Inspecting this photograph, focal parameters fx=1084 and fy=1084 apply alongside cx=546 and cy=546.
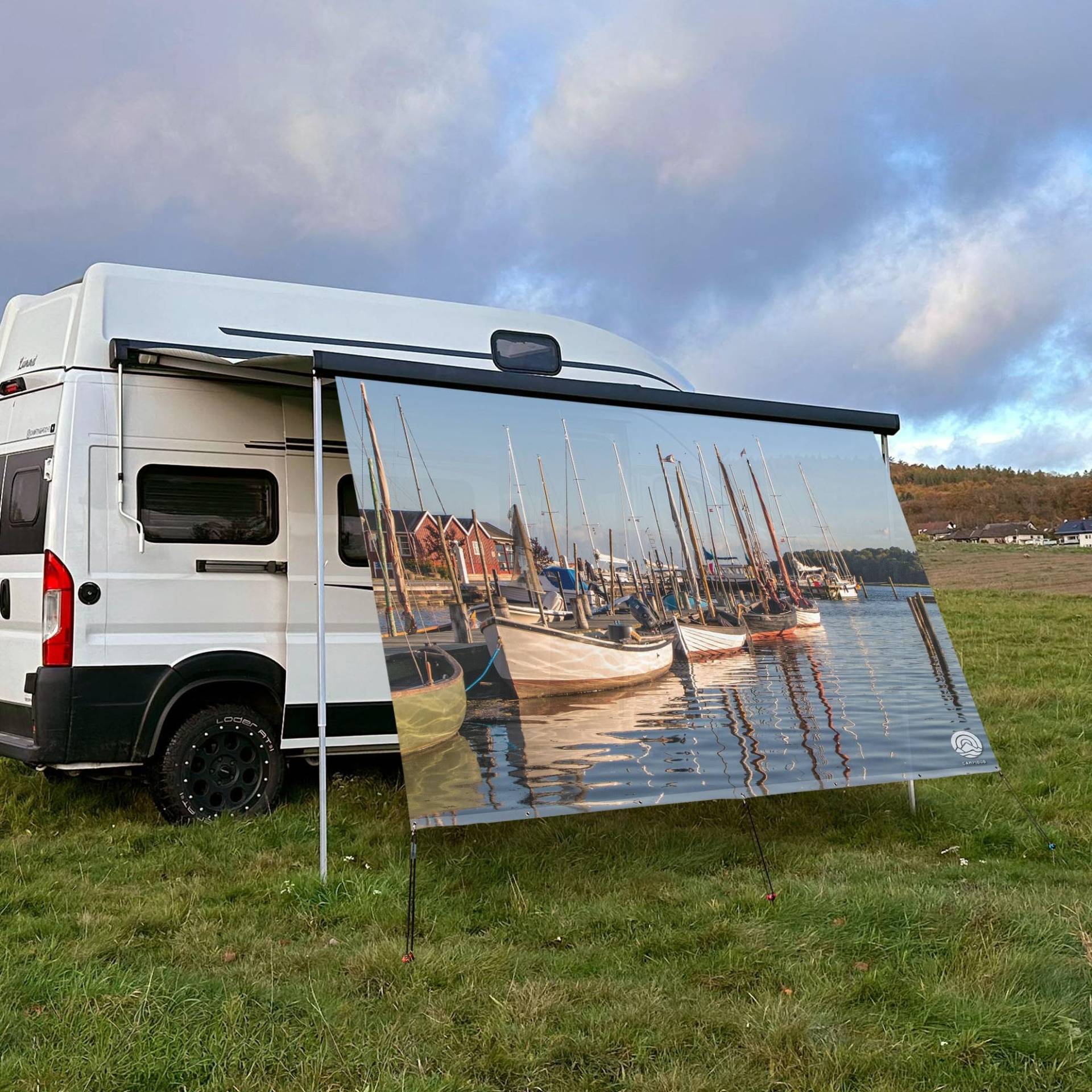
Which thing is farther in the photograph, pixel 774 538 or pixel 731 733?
pixel 774 538

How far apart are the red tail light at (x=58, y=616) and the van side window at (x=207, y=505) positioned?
49 cm

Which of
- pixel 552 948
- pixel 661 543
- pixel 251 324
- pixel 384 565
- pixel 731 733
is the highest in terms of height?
pixel 251 324

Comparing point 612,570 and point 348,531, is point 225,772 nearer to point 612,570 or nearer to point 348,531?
point 348,531

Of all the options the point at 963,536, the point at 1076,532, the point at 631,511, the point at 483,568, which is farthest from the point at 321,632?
the point at 1076,532

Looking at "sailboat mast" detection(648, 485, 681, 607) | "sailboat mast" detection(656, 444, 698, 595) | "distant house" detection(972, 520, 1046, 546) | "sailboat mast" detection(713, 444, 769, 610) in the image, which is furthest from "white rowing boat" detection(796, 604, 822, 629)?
"distant house" detection(972, 520, 1046, 546)

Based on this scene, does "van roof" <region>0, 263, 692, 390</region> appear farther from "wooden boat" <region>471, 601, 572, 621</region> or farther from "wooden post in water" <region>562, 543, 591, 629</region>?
"wooden boat" <region>471, 601, 572, 621</region>

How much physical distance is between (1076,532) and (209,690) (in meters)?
46.6

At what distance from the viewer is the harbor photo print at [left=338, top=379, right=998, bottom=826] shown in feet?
15.6

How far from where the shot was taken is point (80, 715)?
18.5 feet

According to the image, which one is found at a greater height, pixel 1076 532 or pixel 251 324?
pixel 1076 532

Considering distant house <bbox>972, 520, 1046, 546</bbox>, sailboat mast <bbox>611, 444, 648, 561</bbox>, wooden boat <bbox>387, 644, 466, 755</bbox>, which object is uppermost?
distant house <bbox>972, 520, 1046, 546</bbox>

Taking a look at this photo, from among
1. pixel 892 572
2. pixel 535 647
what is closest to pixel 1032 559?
pixel 892 572

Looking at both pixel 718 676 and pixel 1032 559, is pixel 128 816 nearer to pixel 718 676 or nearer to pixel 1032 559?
pixel 718 676

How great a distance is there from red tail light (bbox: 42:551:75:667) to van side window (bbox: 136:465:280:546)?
0.49 meters
